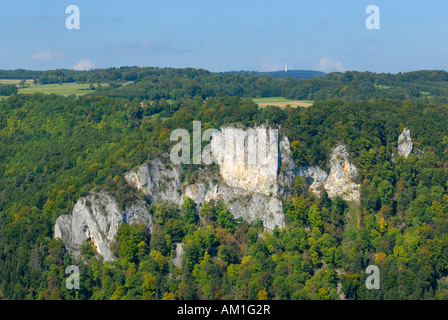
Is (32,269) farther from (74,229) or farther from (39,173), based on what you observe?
(39,173)

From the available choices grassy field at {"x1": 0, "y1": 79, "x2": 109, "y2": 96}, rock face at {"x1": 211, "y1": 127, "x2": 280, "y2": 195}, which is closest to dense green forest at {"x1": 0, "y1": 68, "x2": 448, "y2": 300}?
rock face at {"x1": 211, "y1": 127, "x2": 280, "y2": 195}

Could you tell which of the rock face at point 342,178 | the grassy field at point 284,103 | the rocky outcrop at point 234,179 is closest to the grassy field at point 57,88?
the grassy field at point 284,103

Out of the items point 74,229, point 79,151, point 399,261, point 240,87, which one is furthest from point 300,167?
point 240,87
